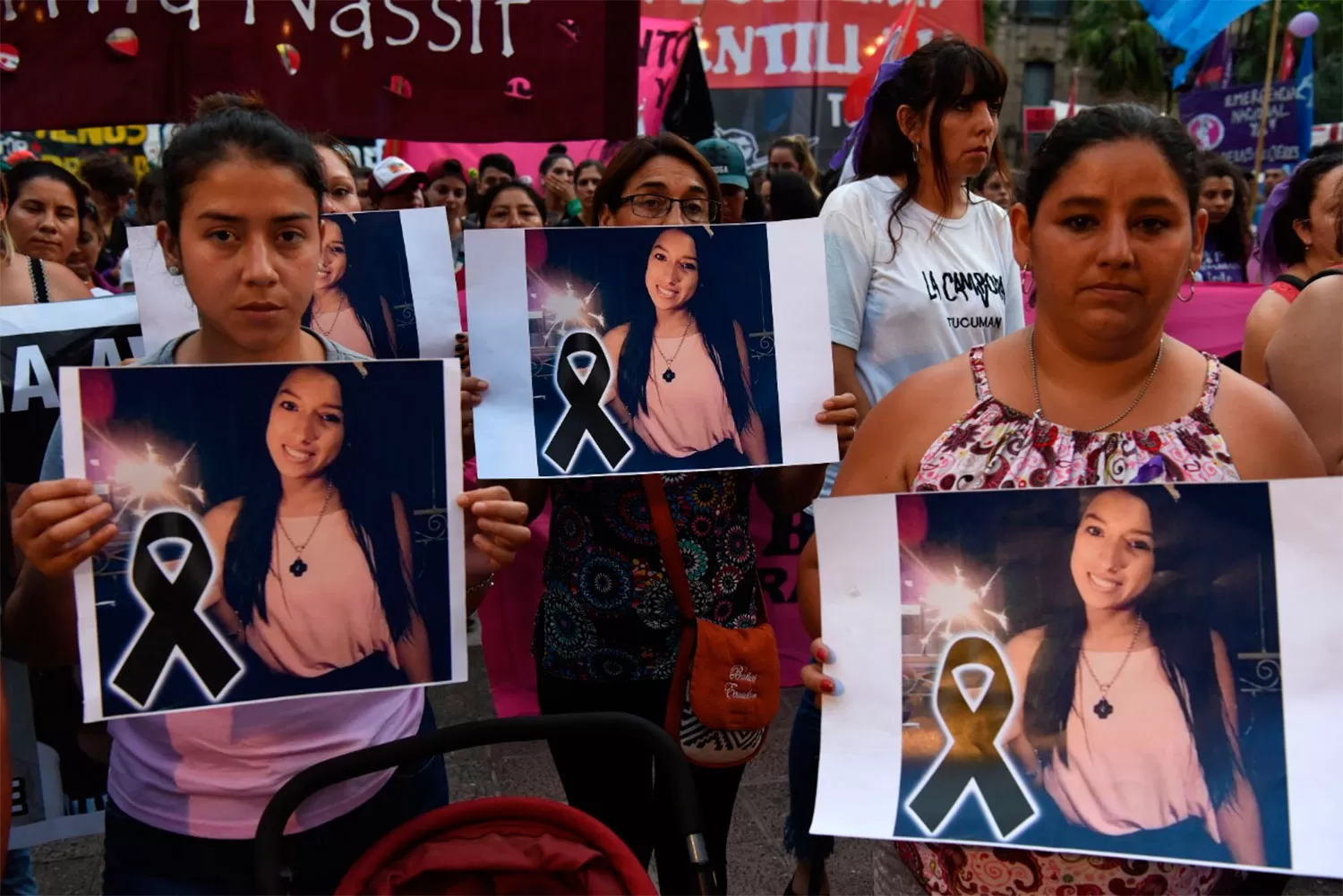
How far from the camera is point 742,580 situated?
219cm

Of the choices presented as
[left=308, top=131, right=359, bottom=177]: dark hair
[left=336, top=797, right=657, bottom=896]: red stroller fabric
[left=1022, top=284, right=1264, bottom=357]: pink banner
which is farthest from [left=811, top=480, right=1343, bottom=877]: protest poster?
[left=1022, top=284, right=1264, bottom=357]: pink banner

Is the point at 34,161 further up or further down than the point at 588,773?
further up

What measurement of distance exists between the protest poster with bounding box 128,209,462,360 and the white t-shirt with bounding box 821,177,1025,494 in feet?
2.90

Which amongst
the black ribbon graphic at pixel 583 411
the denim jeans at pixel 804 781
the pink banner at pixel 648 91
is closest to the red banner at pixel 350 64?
the black ribbon graphic at pixel 583 411

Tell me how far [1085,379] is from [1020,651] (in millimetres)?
408

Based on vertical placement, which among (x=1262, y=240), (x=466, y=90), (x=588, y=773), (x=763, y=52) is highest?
(x=763, y=52)

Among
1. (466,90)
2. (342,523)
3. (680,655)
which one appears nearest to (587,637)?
(680,655)

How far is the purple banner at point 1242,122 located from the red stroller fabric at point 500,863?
915 centimetres

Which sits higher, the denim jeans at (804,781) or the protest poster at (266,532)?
the protest poster at (266,532)

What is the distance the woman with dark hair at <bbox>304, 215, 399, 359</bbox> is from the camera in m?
2.15

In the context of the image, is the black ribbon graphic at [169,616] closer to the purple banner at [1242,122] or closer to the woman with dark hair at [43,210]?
the woman with dark hair at [43,210]

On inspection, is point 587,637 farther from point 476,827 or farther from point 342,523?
point 342,523

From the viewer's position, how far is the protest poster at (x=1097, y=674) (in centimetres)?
129

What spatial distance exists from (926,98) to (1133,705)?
1717 mm
